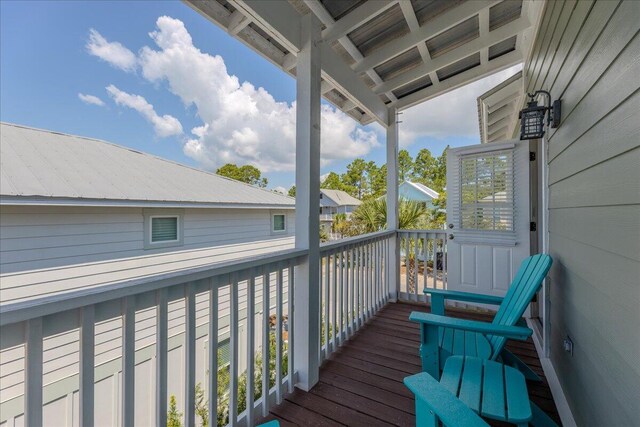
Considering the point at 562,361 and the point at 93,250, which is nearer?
the point at 562,361

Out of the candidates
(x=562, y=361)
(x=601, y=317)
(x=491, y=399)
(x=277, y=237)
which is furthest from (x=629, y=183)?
(x=277, y=237)

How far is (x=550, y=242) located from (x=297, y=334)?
80.3 inches

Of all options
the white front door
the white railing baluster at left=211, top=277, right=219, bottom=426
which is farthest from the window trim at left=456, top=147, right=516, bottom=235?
the white railing baluster at left=211, top=277, right=219, bottom=426

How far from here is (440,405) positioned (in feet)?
2.90

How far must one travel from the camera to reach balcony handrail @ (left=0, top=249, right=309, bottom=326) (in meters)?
0.82

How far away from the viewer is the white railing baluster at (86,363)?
97cm

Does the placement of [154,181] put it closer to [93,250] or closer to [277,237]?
[93,250]

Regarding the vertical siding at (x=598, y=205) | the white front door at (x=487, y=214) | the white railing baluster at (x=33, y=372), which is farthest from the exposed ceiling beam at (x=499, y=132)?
the white railing baluster at (x=33, y=372)

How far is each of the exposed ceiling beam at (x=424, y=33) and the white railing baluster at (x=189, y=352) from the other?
104 inches

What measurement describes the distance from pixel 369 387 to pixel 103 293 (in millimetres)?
1814

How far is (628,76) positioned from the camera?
0.88m

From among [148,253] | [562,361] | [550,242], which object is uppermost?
[550,242]

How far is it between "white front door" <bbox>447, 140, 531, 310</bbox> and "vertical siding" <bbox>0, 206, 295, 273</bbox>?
3865mm

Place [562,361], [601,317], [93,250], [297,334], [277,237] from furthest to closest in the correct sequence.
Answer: [277,237]
[93,250]
[297,334]
[562,361]
[601,317]
